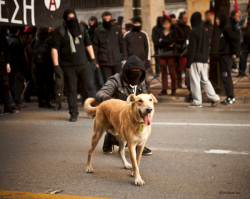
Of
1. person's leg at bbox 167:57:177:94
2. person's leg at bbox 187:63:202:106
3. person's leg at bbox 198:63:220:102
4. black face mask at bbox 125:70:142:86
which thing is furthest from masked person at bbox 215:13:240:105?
black face mask at bbox 125:70:142:86

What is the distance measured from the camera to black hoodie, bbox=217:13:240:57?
29.9 feet

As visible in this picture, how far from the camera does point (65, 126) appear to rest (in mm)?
7562

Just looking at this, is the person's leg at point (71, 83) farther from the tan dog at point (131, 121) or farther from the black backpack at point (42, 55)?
the tan dog at point (131, 121)

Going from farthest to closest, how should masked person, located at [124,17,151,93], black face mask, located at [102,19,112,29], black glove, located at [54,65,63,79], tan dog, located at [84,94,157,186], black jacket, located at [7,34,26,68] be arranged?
masked person, located at [124,17,151,93], black jacket, located at [7,34,26,68], black face mask, located at [102,19,112,29], black glove, located at [54,65,63,79], tan dog, located at [84,94,157,186]

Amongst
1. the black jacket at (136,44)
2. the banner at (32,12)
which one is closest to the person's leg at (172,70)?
the black jacket at (136,44)

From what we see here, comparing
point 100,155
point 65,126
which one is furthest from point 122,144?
point 65,126

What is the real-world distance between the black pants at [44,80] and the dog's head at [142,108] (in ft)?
20.6

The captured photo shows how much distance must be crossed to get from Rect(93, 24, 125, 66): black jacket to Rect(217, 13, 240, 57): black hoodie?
2.62 meters

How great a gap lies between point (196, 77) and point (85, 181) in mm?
5733

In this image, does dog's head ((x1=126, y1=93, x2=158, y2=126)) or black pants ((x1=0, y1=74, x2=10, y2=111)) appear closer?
dog's head ((x1=126, y1=93, x2=158, y2=126))

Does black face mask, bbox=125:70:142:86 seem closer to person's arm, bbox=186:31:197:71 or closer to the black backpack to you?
person's arm, bbox=186:31:197:71

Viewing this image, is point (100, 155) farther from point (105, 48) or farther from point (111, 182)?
point (105, 48)

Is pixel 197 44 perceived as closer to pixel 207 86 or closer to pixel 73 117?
pixel 207 86

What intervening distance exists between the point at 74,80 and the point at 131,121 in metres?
4.00
